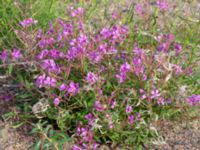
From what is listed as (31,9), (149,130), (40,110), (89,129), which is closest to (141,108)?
(149,130)

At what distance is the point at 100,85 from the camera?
96.3 inches

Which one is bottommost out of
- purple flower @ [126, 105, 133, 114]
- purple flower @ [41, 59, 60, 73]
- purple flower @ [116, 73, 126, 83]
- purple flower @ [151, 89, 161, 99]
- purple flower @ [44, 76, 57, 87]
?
purple flower @ [126, 105, 133, 114]

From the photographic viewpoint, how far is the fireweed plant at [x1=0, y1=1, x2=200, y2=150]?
2.46m

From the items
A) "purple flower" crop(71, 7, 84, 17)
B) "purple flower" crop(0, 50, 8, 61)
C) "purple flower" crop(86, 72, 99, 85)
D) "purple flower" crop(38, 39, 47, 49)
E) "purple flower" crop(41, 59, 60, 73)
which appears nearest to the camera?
"purple flower" crop(86, 72, 99, 85)

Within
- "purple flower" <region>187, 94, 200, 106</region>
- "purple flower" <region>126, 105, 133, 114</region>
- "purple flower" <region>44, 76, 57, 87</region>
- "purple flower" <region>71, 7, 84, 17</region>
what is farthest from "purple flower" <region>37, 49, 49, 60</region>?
"purple flower" <region>187, 94, 200, 106</region>

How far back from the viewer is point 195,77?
9.34 feet

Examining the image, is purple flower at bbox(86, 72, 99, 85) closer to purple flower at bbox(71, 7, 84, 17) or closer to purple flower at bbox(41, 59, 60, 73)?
purple flower at bbox(41, 59, 60, 73)

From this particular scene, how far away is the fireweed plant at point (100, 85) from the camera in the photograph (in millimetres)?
2465

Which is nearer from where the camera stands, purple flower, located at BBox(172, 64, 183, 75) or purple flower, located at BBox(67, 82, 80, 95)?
purple flower, located at BBox(67, 82, 80, 95)

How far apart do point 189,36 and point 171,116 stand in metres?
0.89

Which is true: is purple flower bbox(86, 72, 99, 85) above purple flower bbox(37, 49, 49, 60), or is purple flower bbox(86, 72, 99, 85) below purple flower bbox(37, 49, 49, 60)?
below

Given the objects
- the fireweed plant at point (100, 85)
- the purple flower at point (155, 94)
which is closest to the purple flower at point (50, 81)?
the fireweed plant at point (100, 85)

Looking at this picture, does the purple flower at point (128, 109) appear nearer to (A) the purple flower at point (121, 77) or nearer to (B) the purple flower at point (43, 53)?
(A) the purple flower at point (121, 77)

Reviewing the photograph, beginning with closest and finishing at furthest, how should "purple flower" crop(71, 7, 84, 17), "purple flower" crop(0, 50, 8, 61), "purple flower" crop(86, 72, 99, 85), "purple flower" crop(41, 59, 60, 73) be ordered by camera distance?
"purple flower" crop(86, 72, 99, 85), "purple flower" crop(41, 59, 60, 73), "purple flower" crop(0, 50, 8, 61), "purple flower" crop(71, 7, 84, 17)
